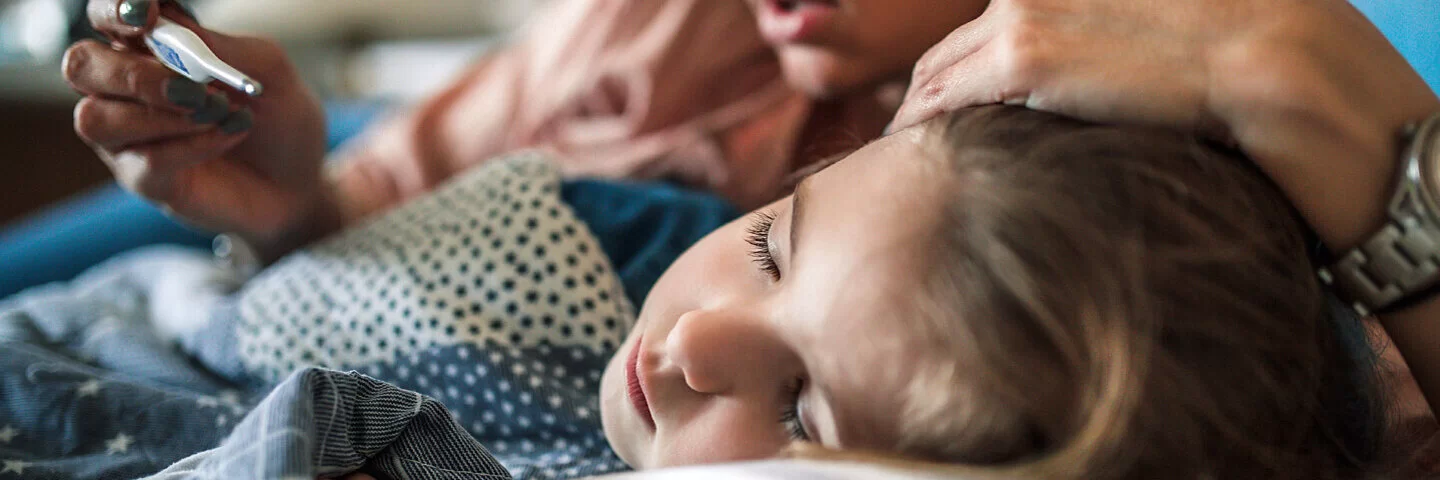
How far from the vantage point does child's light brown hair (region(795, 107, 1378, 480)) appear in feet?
1.56

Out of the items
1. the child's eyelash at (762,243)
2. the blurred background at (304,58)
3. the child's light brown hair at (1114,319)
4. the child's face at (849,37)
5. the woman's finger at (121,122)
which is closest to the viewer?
the child's light brown hair at (1114,319)

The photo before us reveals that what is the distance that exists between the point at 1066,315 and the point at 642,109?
69 cm

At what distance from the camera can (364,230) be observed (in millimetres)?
896

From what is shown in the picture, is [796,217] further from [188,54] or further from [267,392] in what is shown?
[267,392]

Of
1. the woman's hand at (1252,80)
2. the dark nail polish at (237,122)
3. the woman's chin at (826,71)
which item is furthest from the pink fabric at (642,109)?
the woman's hand at (1252,80)

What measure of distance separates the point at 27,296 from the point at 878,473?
0.94 m

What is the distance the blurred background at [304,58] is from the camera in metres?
1.57

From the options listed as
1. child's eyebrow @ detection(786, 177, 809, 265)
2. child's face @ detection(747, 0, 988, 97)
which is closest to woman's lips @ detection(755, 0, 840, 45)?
child's face @ detection(747, 0, 988, 97)

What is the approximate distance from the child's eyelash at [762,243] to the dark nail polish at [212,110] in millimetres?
389

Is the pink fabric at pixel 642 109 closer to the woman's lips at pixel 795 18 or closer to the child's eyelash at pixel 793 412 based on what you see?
the woman's lips at pixel 795 18

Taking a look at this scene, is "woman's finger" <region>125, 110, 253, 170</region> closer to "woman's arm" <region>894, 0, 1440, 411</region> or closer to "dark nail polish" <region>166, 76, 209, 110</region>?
"dark nail polish" <region>166, 76, 209, 110</region>

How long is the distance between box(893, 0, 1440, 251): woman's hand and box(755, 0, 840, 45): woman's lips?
30 centimetres

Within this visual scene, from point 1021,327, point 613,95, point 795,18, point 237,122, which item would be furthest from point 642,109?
point 1021,327

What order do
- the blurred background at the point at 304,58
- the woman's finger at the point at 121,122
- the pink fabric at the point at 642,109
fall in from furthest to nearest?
the blurred background at the point at 304,58, the pink fabric at the point at 642,109, the woman's finger at the point at 121,122
